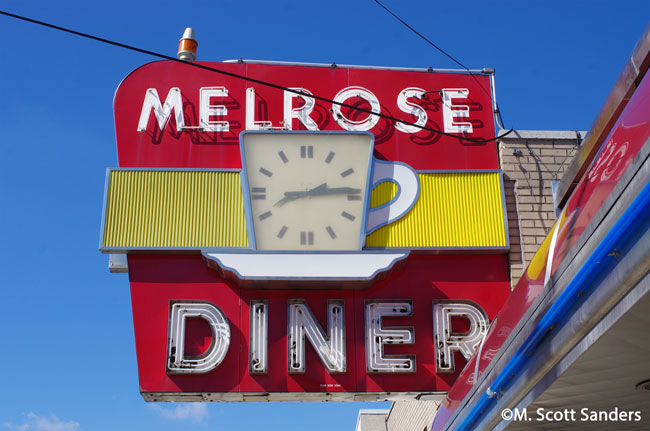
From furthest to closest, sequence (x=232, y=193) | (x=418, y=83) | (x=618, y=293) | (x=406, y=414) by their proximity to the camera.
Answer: (x=406, y=414), (x=418, y=83), (x=232, y=193), (x=618, y=293)

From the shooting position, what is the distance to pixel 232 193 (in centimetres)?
1075

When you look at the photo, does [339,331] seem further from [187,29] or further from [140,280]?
[187,29]

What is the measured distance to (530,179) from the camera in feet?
37.0

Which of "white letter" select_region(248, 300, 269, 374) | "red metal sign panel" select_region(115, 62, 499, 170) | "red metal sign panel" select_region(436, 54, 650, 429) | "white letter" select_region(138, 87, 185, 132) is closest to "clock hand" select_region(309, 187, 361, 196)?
"red metal sign panel" select_region(115, 62, 499, 170)

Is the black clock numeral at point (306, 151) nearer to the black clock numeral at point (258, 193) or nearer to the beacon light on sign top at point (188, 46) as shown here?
the black clock numeral at point (258, 193)

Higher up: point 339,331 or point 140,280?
point 140,280

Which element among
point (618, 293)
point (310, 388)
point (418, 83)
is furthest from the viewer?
point (418, 83)

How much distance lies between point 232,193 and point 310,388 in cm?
280

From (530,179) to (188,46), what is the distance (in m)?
5.34

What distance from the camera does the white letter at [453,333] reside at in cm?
1004

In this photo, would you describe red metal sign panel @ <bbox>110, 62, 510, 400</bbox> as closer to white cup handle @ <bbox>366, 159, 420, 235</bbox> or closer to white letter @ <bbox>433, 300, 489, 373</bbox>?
white letter @ <bbox>433, 300, 489, 373</bbox>

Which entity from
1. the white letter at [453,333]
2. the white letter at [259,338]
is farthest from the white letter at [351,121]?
the white letter at [259,338]

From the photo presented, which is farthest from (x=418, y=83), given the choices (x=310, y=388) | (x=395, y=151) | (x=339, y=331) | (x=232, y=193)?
(x=310, y=388)

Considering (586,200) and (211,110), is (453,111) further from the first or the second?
(586,200)
